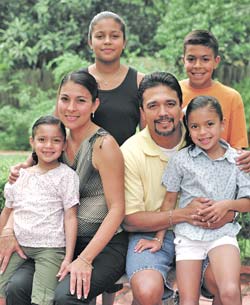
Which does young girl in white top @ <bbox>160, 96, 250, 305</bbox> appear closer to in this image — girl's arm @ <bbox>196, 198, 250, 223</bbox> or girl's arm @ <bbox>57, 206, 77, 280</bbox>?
girl's arm @ <bbox>196, 198, 250, 223</bbox>

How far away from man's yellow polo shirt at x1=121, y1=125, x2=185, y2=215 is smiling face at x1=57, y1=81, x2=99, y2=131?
0.29 metres

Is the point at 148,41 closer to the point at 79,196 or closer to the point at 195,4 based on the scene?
the point at 195,4

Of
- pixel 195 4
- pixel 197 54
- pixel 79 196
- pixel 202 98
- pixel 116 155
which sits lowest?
pixel 79 196

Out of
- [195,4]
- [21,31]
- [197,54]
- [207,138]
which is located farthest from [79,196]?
[21,31]

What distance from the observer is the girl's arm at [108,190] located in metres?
3.21

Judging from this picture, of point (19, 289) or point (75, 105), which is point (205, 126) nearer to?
point (75, 105)

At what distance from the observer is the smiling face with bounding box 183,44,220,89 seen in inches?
150

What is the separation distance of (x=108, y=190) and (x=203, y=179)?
51 cm

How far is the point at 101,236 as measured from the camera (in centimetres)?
322

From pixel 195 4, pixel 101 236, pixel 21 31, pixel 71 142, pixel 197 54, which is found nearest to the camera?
pixel 101 236

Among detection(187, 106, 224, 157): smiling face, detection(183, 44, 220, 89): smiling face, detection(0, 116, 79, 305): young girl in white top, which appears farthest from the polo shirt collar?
detection(183, 44, 220, 89): smiling face

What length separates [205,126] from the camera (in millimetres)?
3314

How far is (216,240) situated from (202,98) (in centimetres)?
77

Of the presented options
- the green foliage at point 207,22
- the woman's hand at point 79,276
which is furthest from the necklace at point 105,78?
the green foliage at point 207,22
